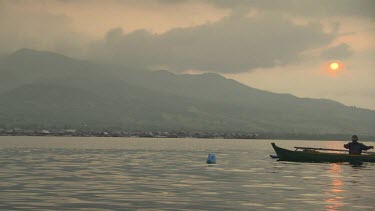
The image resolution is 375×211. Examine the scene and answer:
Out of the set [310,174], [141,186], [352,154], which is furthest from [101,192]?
[352,154]

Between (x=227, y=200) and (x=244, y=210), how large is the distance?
4070 millimetres

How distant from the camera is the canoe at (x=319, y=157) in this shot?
75.8m

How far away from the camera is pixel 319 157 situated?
79.1m

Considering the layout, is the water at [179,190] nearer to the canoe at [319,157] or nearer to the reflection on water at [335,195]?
the reflection on water at [335,195]

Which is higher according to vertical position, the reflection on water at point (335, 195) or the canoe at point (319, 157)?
the canoe at point (319, 157)

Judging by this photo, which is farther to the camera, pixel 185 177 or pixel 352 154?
pixel 352 154

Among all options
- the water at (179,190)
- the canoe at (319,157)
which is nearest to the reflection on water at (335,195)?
the water at (179,190)

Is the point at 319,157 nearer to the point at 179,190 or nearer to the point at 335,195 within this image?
the point at 335,195

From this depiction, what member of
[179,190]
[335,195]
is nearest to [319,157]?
[335,195]

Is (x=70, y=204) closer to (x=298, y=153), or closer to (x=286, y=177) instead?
(x=286, y=177)

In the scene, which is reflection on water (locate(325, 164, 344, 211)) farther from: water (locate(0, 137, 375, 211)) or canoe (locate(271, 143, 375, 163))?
canoe (locate(271, 143, 375, 163))

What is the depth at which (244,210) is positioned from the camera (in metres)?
33.4

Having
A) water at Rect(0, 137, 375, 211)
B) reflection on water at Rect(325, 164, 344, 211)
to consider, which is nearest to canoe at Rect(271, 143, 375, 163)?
water at Rect(0, 137, 375, 211)

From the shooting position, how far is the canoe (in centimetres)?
7581
